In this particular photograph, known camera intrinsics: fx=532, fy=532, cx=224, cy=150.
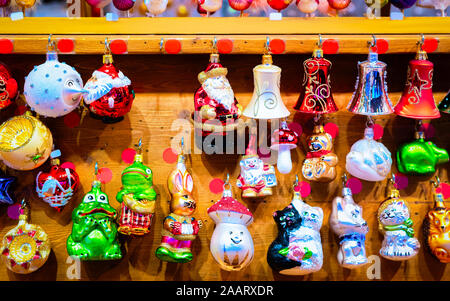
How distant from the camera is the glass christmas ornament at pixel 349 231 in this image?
155cm

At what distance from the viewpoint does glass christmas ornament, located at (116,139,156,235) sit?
1.48m

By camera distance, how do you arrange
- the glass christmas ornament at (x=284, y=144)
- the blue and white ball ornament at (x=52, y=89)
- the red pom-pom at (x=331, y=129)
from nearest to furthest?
the blue and white ball ornament at (x=52, y=89) < the glass christmas ornament at (x=284, y=144) < the red pom-pom at (x=331, y=129)

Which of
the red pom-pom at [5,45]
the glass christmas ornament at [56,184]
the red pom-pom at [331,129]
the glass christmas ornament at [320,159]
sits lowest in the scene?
the glass christmas ornament at [56,184]

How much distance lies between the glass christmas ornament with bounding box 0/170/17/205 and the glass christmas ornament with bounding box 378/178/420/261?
1096 millimetres

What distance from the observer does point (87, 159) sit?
1618mm

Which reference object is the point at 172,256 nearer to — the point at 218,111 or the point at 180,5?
the point at 218,111

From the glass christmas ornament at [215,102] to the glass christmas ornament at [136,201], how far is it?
22cm

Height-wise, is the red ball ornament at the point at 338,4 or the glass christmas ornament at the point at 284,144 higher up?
the red ball ornament at the point at 338,4

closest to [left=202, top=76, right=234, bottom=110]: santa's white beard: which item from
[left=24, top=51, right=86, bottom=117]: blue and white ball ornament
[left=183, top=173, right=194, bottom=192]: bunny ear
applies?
[left=183, top=173, right=194, bottom=192]: bunny ear

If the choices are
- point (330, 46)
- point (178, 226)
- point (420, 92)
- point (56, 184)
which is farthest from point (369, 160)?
point (56, 184)

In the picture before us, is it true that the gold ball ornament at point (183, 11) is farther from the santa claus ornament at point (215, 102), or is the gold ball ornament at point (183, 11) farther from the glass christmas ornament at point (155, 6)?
the santa claus ornament at point (215, 102)

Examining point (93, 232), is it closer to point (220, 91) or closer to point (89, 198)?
point (89, 198)

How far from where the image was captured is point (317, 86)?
59.3 inches

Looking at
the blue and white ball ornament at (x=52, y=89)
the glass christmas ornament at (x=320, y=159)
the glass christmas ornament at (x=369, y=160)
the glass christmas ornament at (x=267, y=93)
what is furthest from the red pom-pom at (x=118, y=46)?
the glass christmas ornament at (x=369, y=160)
